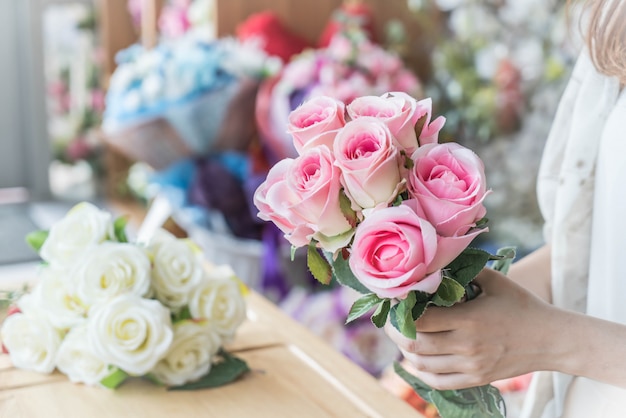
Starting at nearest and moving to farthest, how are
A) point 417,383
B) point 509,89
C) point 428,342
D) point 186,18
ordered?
point 428,342 < point 417,383 < point 509,89 < point 186,18

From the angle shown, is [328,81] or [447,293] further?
[328,81]

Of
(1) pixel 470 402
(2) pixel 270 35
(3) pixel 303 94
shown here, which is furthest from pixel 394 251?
(2) pixel 270 35

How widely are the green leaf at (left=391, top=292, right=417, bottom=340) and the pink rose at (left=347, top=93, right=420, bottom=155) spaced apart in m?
0.14

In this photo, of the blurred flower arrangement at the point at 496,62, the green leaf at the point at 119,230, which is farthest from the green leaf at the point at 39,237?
the blurred flower arrangement at the point at 496,62

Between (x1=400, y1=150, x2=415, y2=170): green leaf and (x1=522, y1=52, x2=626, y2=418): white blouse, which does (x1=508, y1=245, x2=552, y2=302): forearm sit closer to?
(x1=522, y1=52, x2=626, y2=418): white blouse

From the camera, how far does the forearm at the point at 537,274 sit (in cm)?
119

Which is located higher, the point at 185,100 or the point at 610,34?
the point at 610,34

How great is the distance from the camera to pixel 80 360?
1.11 metres

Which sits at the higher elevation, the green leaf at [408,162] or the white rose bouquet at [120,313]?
the green leaf at [408,162]

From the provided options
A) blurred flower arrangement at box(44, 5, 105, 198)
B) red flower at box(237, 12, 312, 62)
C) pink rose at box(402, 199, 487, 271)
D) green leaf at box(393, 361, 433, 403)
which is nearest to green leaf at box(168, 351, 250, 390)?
green leaf at box(393, 361, 433, 403)

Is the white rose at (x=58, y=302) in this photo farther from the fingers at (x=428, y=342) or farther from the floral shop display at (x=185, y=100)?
the floral shop display at (x=185, y=100)

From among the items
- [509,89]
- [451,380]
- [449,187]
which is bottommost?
[451,380]

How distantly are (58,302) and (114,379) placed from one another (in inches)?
5.1

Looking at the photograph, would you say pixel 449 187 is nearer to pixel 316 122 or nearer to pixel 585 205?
pixel 316 122
